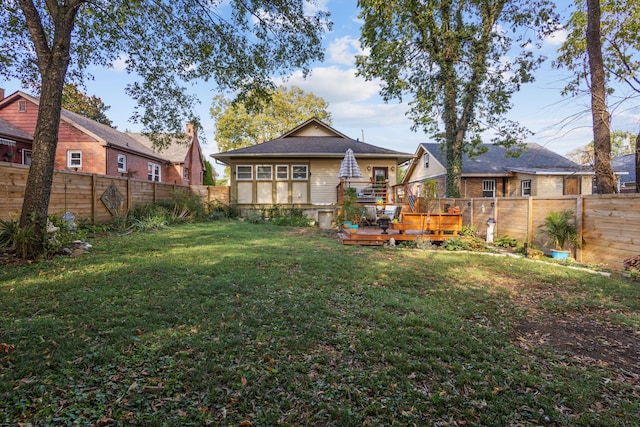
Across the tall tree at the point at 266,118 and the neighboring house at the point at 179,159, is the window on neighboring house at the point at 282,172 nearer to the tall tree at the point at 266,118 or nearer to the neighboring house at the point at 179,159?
the neighboring house at the point at 179,159

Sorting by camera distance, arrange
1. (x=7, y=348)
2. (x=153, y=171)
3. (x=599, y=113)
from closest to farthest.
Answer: (x=7, y=348) → (x=599, y=113) → (x=153, y=171)

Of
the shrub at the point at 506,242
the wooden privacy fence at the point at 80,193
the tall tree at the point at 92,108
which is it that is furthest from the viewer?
the tall tree at the point at 92,108

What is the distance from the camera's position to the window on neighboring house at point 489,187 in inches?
794

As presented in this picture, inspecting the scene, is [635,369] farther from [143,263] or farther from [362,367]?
[143,263]

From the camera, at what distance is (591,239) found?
668 centimetres

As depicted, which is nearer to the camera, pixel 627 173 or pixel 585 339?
pixel 585 339

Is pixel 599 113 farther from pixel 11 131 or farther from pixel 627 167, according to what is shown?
pixel 11 131

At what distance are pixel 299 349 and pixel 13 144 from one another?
20.9 metres

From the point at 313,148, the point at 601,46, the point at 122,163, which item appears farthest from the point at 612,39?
the point at 122,163

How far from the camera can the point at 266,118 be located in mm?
33906

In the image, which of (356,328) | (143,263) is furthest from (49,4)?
(356,328)

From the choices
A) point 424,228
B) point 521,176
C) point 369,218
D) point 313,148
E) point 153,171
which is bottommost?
point 424,228

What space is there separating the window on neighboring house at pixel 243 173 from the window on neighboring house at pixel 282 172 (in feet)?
4.70

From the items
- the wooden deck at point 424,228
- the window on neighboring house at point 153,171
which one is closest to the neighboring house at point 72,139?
the window on neighboring house at point 153,171
